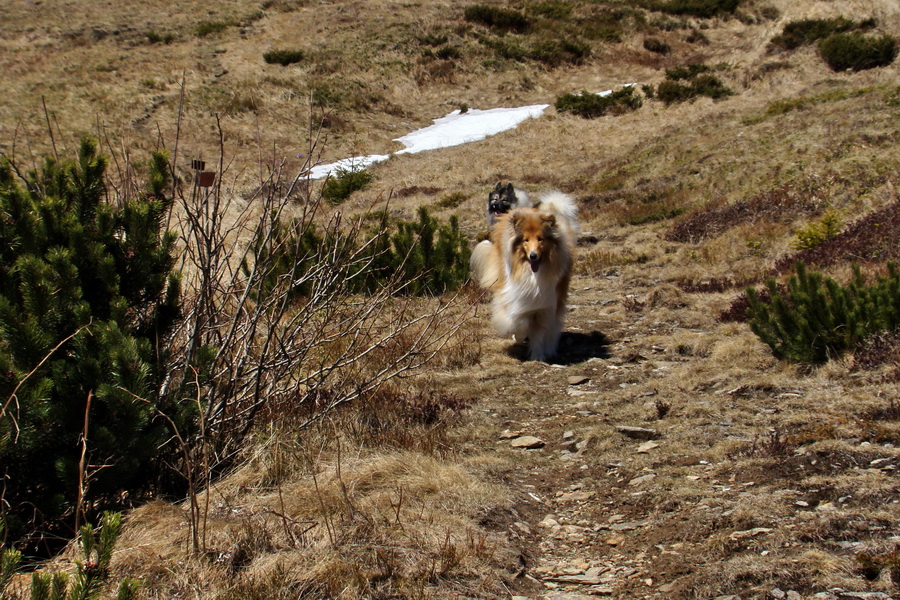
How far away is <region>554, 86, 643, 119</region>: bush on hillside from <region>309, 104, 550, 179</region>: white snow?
148 cm

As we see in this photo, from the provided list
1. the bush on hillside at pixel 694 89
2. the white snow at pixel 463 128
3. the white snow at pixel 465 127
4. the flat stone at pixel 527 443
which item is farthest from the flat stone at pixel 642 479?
the bush on hillside at pixel 694 89

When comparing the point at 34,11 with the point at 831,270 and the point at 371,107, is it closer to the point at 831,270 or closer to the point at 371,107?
the point at 371,107

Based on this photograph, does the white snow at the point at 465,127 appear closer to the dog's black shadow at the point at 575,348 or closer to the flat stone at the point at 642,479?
the dog's black shadow at the point at 575,348

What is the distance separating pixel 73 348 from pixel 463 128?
87.7 feet

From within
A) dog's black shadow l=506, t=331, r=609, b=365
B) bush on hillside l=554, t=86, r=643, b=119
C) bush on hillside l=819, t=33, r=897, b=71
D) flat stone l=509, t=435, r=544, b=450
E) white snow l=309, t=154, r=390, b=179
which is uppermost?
bush on hillside l=819, t=33, r=897, b=71

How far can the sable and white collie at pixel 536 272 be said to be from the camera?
7043 millimetres

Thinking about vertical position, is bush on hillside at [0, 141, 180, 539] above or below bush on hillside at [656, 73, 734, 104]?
below

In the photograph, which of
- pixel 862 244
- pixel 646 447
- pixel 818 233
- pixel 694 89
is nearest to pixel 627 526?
pixel 646 447

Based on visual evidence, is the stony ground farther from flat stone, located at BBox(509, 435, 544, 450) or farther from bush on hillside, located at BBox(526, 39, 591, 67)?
bush on hillside, located at BBox(526, 39, 591, 67)

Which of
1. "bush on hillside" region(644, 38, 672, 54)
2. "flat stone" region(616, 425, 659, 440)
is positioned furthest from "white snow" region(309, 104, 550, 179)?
"flat stone" region(616, 425, 659, 440)

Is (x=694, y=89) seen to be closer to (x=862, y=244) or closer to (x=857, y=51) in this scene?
(x=857, y=51)

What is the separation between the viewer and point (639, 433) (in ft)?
16.2

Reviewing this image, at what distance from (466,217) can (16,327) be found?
13659 millimetres

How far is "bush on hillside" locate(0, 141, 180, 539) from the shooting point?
277cm
